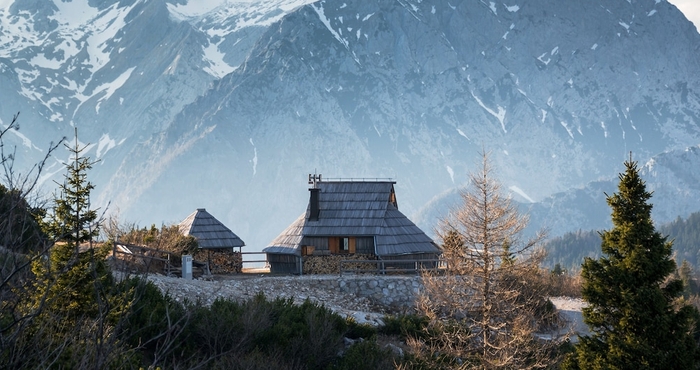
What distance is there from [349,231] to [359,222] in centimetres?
72

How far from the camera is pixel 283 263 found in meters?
39.5

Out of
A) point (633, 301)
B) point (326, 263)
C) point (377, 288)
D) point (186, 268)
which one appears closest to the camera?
point (633, 301)

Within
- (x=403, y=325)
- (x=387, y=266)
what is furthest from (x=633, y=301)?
(x=387, y=266)

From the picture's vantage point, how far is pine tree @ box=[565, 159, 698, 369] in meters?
15.0

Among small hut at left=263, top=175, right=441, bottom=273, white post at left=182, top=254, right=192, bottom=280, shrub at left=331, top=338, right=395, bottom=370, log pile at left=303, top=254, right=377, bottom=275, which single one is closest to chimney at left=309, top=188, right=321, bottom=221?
small hut at left=263, top=175, right=441, bottom=273

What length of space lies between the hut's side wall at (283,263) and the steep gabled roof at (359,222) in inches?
17.2

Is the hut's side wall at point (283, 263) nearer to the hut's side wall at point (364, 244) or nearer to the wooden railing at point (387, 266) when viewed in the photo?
the wooden railing at point (387, 266)

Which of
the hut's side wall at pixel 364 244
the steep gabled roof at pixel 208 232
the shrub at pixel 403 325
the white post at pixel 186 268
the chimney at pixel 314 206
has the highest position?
the chimney at pixel 314 206

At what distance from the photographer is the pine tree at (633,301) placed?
1497 centimetres

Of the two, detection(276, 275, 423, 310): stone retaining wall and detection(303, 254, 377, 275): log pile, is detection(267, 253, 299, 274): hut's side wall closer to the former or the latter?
detection(303, 254, 377, 275): log pile

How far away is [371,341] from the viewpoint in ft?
70.5

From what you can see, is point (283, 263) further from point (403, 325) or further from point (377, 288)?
point (403, 325)

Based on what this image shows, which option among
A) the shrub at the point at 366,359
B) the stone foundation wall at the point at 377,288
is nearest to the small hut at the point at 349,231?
the stone foundation wall at the point at 377,288

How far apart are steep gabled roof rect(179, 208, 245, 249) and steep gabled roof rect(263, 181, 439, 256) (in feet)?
6.56
